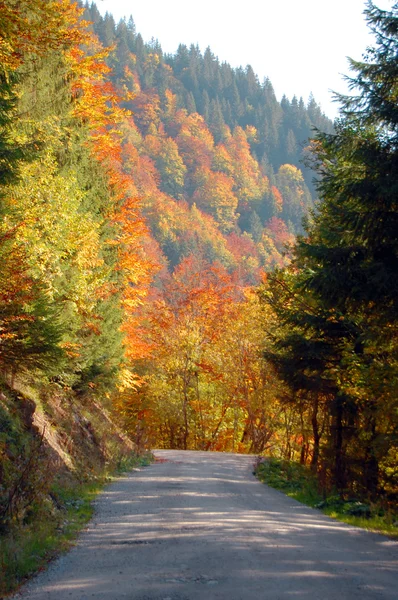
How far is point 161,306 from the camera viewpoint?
49406 mm

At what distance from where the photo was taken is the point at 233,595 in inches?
243

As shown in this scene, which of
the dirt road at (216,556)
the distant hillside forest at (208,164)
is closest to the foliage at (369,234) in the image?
the dirt road at (216,556)

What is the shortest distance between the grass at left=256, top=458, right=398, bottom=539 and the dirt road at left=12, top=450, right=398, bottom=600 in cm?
58

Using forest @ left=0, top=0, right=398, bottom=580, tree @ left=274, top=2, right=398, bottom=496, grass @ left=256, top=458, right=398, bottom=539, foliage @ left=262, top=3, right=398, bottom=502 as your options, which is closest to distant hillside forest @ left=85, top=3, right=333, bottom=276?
forest @ left=0, top=0, right=398, bottom=580

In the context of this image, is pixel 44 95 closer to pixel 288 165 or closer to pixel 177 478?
pixel 177 478

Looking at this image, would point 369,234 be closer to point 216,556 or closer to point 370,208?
point 370,208

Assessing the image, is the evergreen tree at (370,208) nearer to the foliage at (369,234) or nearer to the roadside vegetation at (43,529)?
the foliage at (369,234)

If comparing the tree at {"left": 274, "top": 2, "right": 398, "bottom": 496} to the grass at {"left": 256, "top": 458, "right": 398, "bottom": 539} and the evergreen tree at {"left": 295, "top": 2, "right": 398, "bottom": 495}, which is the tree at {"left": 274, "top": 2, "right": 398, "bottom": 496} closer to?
the evergreen tree at {"left": 295, "top": 2, "right": 398, "bottom": 495}

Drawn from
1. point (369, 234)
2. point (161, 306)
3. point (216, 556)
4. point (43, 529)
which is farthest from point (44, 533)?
point (161, 306)

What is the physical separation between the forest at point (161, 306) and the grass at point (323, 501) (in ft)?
2.01

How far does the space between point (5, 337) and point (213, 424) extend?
36231 mm

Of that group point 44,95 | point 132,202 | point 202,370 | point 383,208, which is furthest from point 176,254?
point 383,208

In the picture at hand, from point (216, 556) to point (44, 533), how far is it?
2576 millimetres

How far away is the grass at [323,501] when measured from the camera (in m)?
11.7
